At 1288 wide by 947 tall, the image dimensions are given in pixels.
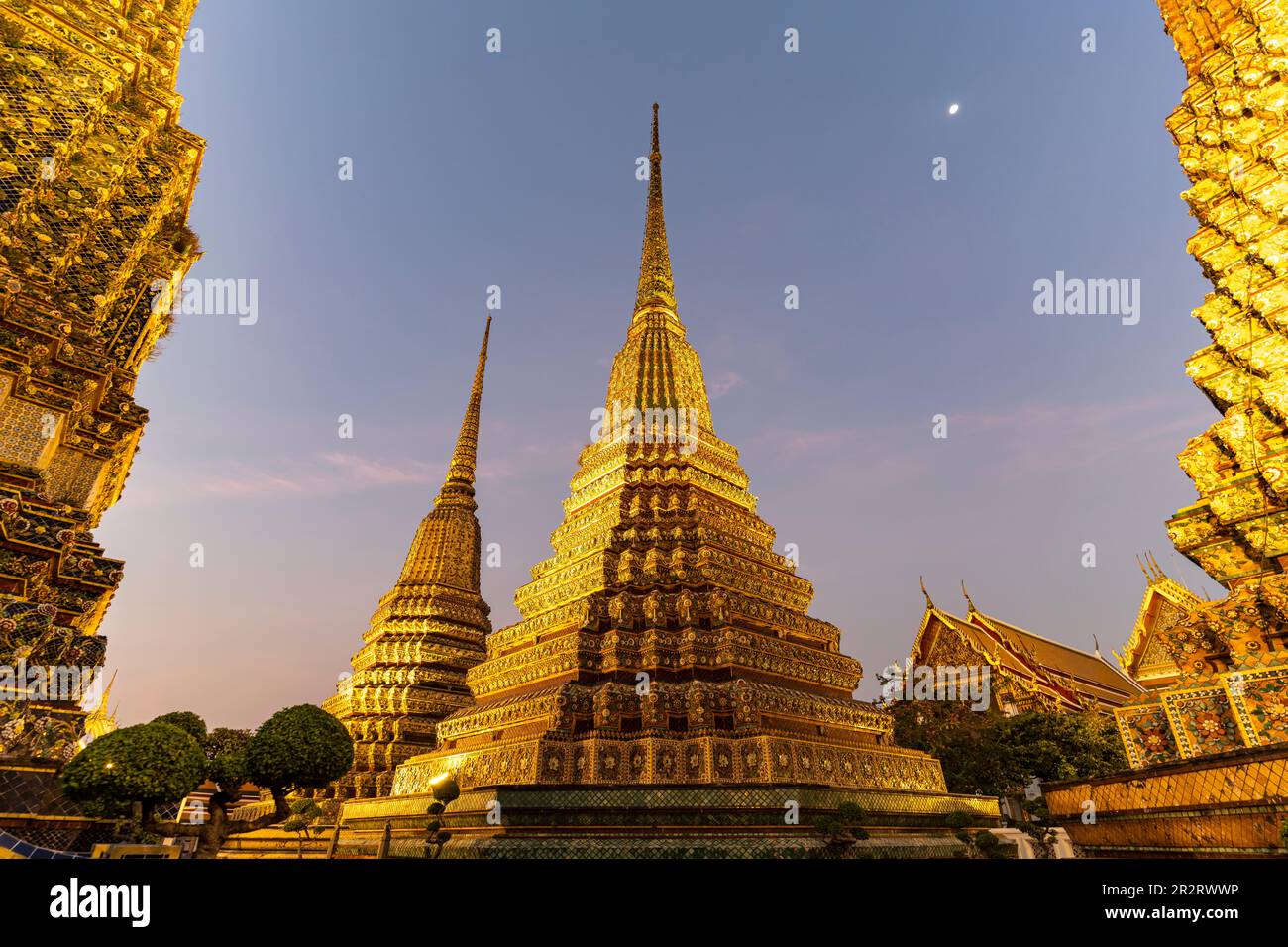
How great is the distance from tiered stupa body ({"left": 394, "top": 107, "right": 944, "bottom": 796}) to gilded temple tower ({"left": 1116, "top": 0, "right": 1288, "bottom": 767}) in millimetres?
5462

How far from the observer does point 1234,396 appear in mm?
9516

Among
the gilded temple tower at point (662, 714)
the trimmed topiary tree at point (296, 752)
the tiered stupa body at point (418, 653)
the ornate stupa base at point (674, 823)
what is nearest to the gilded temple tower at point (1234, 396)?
the ornate stupa base at point (674, 823)

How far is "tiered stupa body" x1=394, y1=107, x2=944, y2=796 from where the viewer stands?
1077 cm

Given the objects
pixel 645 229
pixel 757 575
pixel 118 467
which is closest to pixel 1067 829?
pixel 757 575

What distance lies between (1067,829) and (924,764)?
4812mm

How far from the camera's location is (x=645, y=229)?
2231 cm

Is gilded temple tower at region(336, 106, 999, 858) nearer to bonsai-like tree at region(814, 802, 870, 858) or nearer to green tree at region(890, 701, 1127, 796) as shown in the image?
bonsai-like tree at region(814, 802, 870, 858)

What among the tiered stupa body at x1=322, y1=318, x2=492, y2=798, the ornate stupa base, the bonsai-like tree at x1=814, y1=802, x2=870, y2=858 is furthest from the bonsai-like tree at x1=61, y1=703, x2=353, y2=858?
the tiered stupa body at x1=322, y1=318, x2=492, y2=798

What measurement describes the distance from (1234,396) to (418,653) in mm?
21513

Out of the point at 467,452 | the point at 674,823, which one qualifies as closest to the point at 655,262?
the point at 467,452

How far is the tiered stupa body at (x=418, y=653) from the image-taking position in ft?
62.2

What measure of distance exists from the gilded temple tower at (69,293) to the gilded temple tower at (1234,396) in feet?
39.2
